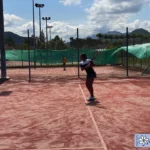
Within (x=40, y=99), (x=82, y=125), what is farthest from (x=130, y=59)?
(x=82, y=125)

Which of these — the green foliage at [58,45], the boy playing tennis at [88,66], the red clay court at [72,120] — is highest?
the green foliage at [58,45]

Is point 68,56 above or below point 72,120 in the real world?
above

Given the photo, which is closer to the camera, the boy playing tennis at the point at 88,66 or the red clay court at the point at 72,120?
the red clay court at the point at 72,120

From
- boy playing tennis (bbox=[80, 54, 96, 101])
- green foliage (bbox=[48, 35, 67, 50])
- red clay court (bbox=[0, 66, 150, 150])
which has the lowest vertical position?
red clay court (bbox=[0, 66, 150, 150])

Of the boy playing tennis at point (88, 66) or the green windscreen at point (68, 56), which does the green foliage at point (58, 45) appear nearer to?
the green windscreen at point (68, 56)

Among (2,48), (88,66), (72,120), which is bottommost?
(72,120)

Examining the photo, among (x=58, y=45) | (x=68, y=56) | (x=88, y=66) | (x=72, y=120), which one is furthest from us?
(x=58, y=45)

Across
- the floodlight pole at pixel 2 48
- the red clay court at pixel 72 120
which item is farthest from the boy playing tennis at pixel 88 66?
the floodlight pole at pixel 2 48

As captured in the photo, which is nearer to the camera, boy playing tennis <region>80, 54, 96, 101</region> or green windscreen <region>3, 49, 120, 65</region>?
boy playing tennis <region>80, 54, 96, 101</region>

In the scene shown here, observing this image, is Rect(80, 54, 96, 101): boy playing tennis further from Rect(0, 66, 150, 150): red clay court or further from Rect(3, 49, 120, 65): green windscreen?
Rect(3, 49, 120, 65): green windscreen

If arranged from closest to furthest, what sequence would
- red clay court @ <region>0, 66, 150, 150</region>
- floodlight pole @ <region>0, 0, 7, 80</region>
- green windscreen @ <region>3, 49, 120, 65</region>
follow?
1. red clay court @ <region>0, 66, 150, 150</region>
2. floodlight pole @ <region>0, 0, 7, 80</region>
3. green windscreen @ <region>3, 49, 120, 65</region>

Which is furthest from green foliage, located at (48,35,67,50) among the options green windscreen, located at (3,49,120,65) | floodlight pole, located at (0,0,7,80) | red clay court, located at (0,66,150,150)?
red clay court, located at (0,66,150,150)

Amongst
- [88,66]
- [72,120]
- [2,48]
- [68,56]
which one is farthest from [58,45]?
[72,120]

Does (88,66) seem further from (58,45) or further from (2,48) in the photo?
→ (58,45)
